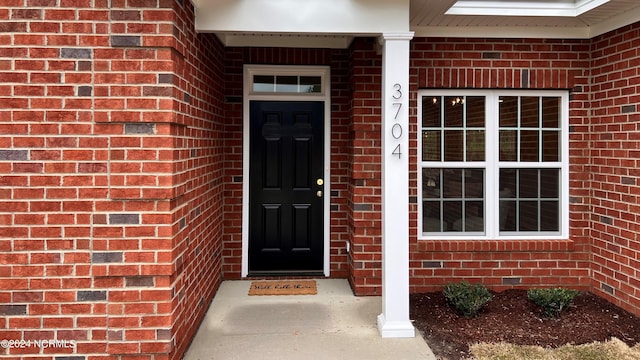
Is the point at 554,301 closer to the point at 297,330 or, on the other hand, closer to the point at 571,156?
the point at 571,156

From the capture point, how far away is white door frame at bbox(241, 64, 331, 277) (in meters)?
4.84

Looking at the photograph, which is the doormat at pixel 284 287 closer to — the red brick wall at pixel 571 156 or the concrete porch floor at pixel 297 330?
the concrete porch floor at pixel 297 330

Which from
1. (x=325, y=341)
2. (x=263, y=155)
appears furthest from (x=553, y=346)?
(x=263, y=155)

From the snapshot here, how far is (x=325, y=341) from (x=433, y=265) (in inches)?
64.0

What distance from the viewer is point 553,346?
330 centimetres

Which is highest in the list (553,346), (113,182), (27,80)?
(27,80)

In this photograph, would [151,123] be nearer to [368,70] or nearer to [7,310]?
[7,310]

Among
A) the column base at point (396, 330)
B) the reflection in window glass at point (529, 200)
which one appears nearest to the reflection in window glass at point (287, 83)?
the reflection in window glass at point (529, 200)

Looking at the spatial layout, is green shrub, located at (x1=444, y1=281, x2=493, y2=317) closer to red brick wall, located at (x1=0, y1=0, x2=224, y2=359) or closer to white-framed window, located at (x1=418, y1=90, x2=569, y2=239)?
white-framed window, located at (x1=418, y1=90, x2=569, y2=239)

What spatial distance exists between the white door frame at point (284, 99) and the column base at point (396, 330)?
5.00 ft

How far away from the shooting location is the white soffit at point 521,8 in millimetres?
3916

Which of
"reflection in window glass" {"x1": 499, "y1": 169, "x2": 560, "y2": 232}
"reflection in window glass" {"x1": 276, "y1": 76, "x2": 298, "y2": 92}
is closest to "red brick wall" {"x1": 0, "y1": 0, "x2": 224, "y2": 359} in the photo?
"reflection in window glass" {"x1": 276, "y1": 76, "x2": 298, "y2": 92}

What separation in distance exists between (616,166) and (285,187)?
3418mm

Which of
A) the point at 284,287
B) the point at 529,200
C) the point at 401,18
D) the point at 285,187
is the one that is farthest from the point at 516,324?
the point at 401,18
